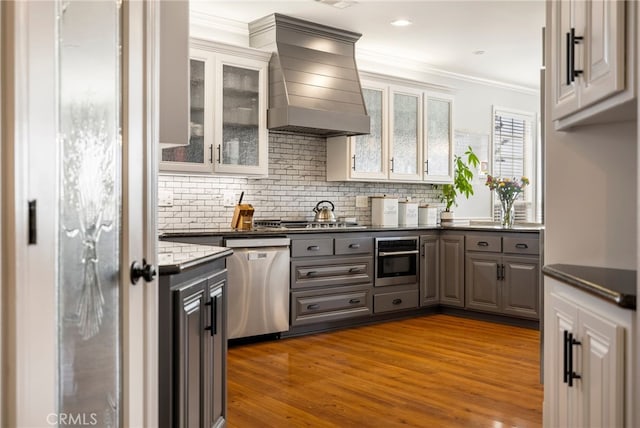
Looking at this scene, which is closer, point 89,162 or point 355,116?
point 89,162

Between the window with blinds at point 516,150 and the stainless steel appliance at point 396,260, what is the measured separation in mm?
Result: 2366

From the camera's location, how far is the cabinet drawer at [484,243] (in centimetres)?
581

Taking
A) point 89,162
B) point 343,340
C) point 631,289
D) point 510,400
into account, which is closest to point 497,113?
point 343,340

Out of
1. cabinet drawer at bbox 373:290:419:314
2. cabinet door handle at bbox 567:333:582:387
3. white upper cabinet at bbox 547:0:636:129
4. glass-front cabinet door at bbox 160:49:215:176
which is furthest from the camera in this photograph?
cabinet drawer at bbox 373:290:419:314

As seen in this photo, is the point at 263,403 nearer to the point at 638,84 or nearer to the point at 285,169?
the point at 638,84

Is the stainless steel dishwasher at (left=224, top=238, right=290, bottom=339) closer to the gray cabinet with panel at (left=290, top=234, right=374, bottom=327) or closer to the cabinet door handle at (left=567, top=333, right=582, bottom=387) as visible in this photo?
the gray cabinet with panel at (left=290, top=234, right=374, bottom=327)

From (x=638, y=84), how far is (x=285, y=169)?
4.45 meters

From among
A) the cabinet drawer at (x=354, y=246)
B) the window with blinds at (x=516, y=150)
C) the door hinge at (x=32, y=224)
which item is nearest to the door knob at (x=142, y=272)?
the door hinge at (x=32, y=224)

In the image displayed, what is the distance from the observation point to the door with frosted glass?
4.81 ft

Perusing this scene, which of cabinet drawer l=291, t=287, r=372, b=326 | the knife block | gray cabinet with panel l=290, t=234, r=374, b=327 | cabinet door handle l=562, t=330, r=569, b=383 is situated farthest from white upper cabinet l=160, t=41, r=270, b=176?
cabinet door handle l=562, t=330, r=569, b=383

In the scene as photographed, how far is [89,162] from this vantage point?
5.22ft

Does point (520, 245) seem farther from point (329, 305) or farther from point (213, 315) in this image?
point (213, 315)

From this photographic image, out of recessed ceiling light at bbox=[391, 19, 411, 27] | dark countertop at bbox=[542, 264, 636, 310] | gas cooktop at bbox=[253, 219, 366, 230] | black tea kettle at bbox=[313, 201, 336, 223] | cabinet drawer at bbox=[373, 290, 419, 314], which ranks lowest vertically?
cabinet drawer at bbox=[373, 290, 419, 314]

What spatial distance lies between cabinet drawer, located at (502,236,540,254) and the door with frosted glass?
4.40 m
